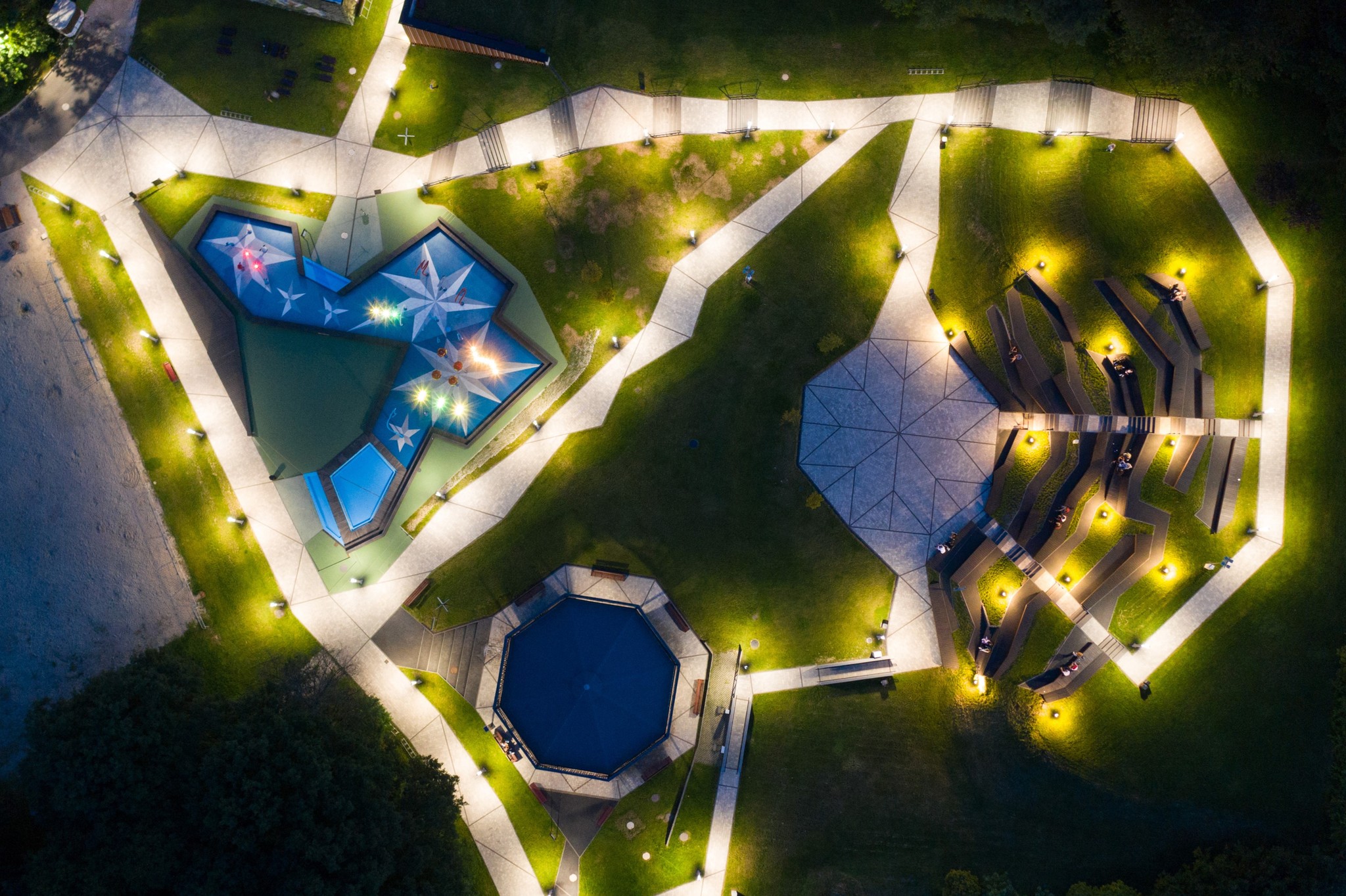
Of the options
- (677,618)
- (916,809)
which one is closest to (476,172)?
(677,618)

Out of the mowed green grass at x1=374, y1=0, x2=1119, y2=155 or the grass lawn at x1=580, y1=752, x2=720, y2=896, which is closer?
the grass lawn at x1=580, y1=752, x2=720, y2=896

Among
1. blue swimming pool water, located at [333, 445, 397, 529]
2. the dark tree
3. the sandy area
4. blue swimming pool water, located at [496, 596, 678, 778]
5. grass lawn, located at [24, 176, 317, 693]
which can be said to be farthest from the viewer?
grass lawn, located at [24, 176, 317, 693]

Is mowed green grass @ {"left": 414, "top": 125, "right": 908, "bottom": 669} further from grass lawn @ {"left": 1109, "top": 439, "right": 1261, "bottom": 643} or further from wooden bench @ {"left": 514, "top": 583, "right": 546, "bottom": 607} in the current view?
grass lawn @ {"left": 1109, "top": 439, "right": 1261, "bottom": 643}

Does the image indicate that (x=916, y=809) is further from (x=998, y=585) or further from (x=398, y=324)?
(x=398, y=324)

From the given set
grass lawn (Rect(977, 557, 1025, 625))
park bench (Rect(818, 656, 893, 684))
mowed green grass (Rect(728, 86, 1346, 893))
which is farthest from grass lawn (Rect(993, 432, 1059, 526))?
park bench (Rect(818, 656, 893, 684))

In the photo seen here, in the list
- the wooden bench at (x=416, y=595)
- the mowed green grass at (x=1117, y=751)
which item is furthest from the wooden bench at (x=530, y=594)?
the mowed green grass at (x=1117, y=751)
